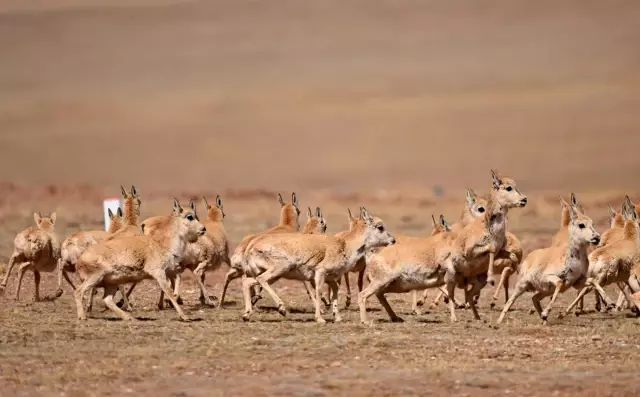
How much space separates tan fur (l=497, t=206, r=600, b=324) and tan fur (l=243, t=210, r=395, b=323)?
2.77m

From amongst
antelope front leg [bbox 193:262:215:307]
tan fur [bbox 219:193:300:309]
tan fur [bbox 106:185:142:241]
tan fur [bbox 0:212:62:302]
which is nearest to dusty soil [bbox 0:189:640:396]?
antelope front leg [bbox 193:262:215:307]

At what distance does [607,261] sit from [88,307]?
903cm

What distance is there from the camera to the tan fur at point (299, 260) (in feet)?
71.6

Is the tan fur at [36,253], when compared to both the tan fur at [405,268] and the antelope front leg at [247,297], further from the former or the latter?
the tan fur at [405,268]

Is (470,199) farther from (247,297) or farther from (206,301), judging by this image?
(247,297)

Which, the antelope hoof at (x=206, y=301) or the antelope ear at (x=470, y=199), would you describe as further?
the antelope ear at (x=470, y=199)

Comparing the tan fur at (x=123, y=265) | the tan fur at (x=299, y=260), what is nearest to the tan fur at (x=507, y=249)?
the tan fur at (x=299, y=260)

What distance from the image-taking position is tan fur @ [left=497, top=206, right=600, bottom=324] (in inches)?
851

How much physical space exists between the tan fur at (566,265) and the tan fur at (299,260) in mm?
2770

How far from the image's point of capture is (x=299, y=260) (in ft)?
71.7

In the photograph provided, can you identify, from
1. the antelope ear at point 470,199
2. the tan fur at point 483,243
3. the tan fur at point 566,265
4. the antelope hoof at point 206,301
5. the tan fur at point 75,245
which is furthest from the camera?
the antelope ear at point 470,199

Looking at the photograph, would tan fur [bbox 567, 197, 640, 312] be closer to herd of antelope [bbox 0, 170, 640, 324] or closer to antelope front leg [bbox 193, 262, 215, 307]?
herd of antelope [bbox 0, 170, 640, 324]

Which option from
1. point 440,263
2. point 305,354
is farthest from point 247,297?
point 305,354

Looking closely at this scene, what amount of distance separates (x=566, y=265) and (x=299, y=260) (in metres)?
4.35
